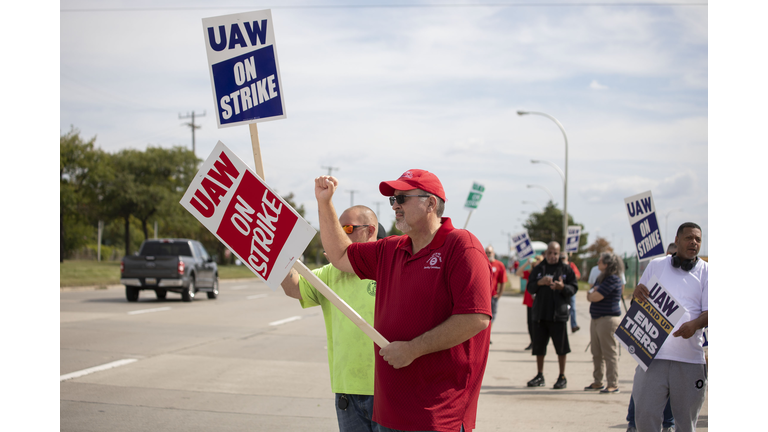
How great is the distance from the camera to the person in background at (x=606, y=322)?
8234 millimetres

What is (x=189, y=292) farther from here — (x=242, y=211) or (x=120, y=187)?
(x=120, y=187)

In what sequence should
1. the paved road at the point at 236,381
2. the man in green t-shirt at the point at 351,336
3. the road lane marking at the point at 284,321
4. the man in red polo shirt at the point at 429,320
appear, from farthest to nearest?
the road lane marking at the point at 284,321 → the paved road at the point at 236,381 → the man in green t-shirt at the point at 351,336 → the man in red polo shirt at the point at 429,320

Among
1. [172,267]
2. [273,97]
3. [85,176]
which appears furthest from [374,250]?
[85,176]

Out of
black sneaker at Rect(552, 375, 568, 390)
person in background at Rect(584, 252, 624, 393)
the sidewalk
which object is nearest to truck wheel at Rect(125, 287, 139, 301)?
the sidewalk

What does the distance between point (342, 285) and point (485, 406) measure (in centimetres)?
401

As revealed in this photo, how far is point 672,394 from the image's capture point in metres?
4.68

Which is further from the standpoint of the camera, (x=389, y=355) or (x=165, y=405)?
(x=165, y=405)

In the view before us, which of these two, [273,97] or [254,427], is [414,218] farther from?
[254,427]

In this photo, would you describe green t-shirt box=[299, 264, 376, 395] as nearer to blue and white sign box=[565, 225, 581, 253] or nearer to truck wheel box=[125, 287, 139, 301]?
truck wheel box=[125, 287, 139, 301]

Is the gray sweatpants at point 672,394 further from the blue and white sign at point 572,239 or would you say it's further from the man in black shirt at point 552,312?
the blue and white sign at point 572,239

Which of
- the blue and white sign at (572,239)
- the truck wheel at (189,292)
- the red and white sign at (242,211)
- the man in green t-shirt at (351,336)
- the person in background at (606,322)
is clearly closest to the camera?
the red and white sign at (242,211)

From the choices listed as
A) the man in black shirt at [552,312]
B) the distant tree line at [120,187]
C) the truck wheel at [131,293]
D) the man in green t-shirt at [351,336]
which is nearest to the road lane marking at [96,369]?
the man in green t-shirt at [351,336]

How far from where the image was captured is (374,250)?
3406mm

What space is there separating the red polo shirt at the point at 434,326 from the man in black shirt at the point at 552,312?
5.84m
